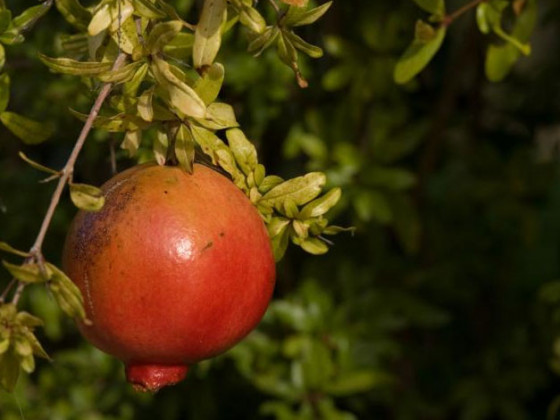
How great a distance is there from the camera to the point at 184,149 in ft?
3.28

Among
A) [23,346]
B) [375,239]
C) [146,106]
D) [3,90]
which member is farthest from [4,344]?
[375,239]

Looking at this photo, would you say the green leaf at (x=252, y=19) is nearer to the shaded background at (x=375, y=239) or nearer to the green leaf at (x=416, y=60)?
the green leaf at (x=416, y=60)

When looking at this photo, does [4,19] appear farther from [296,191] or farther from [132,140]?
[296,191]

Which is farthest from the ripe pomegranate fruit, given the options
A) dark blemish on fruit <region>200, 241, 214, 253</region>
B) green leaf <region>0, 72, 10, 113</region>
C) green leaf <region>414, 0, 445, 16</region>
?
green leaf <region>414, 0, 445, 16</region>

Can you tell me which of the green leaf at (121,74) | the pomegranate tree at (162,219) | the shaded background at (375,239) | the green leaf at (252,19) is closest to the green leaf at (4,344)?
the pomegranate tree at (162,219)

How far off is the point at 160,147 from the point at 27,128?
19cm

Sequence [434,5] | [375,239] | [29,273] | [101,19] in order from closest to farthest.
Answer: [29,273] → [101,19] → [434,5] → [375,239]

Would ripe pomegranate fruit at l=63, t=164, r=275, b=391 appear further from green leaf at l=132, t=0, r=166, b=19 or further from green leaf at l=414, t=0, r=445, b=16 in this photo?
green leaf at l=414, t=0, r=445, b=16

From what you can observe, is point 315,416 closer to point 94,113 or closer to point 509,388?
point 509,388

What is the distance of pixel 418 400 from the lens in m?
2.36

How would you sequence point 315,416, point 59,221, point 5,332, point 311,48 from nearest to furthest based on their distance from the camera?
point 5,332, point 311,48, point 315,416, point 59,221

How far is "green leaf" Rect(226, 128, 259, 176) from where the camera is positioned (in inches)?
42.1

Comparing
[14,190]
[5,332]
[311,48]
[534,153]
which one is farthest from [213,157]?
[534,153]

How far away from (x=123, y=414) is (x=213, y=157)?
1.40m
